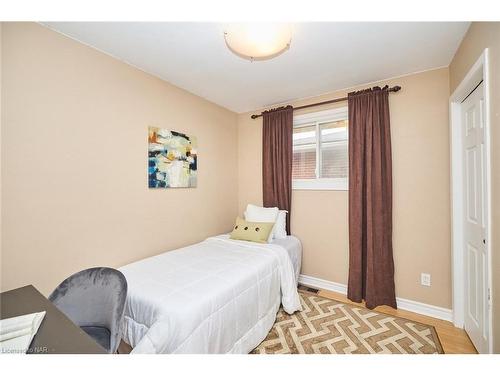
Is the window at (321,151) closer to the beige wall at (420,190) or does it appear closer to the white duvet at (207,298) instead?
the beige wall at (420,190)

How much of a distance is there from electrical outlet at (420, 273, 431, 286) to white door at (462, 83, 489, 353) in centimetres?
34

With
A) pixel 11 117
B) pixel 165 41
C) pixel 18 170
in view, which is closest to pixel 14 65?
pixel 11 117

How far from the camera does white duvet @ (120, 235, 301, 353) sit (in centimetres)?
134

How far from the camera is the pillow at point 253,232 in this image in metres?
2.66

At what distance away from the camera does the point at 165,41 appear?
1876 millimetres

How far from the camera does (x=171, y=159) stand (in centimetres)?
261

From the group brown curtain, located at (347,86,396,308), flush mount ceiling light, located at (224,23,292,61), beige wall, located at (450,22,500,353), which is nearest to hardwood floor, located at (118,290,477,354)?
brown curtain, located at (347,86,396,308)

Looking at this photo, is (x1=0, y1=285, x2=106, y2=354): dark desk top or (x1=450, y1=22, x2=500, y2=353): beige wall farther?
(x1=450, y1=22, x2=500, y2=353): beige wall

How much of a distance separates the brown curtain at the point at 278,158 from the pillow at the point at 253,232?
52 cm

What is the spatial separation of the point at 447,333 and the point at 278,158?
2468 millimetres

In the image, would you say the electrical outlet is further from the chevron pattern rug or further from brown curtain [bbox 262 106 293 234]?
brown curtain [bbox 262 106 293 234]

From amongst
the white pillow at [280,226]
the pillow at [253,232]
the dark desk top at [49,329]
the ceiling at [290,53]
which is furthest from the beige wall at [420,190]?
the dark desk top at [49,329]
